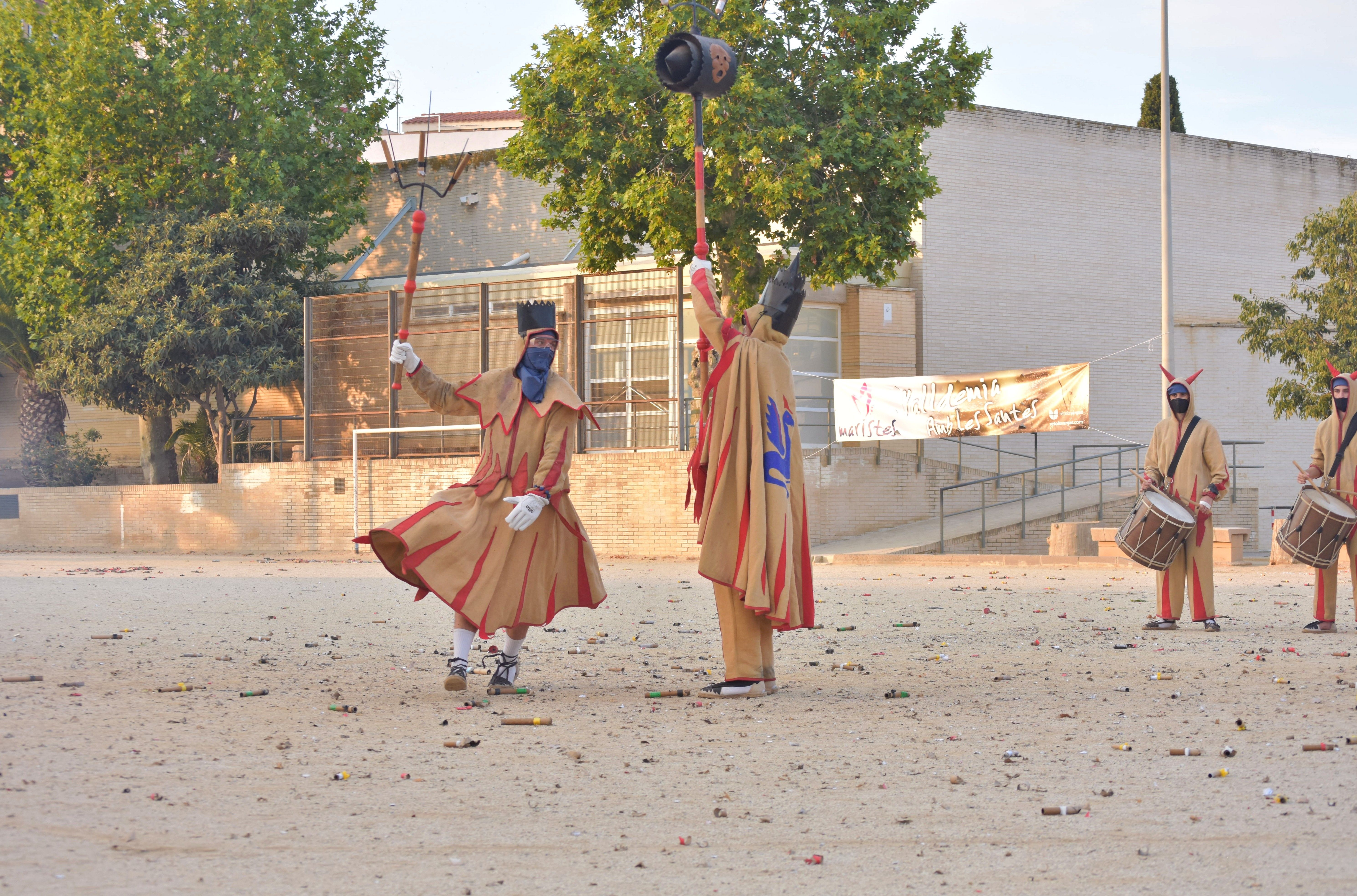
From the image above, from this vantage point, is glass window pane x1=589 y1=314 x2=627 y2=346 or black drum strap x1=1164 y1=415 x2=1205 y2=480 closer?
black drum strap x1=1164 y1=415 x2=1205 y2=480

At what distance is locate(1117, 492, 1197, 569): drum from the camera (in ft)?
34.4

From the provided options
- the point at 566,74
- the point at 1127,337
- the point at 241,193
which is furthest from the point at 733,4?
the point at 1127,337

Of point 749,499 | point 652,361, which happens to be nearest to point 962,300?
point 652,361

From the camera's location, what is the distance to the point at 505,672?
7523 mm

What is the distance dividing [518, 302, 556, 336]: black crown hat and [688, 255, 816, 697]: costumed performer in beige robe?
96cm

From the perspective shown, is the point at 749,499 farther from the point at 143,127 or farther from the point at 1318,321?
the point at 143,127

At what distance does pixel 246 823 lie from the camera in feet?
14.6

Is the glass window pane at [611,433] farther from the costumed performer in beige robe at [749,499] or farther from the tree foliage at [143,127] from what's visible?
the costumed performer in beige robe at [749,499]

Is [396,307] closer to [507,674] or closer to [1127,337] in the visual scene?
[1127,337]

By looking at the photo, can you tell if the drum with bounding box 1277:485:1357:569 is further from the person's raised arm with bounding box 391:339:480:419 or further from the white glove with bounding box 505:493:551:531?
the person's raised arm with bounding box 391:339:480:419

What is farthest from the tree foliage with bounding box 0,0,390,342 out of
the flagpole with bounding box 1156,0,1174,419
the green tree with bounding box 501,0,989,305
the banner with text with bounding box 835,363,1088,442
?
the flagpole with bounding box 1156,0,1174,419

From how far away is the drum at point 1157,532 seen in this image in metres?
10.5

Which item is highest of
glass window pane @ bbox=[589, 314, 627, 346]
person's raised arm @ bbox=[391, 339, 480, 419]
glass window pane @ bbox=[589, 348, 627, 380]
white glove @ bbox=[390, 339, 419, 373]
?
glass window pane @ bbox=[589, 314, 627, 346]

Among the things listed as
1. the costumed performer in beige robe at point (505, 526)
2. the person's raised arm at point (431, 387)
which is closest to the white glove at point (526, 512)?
the costumed performer in beige robe at point (505, 526)
